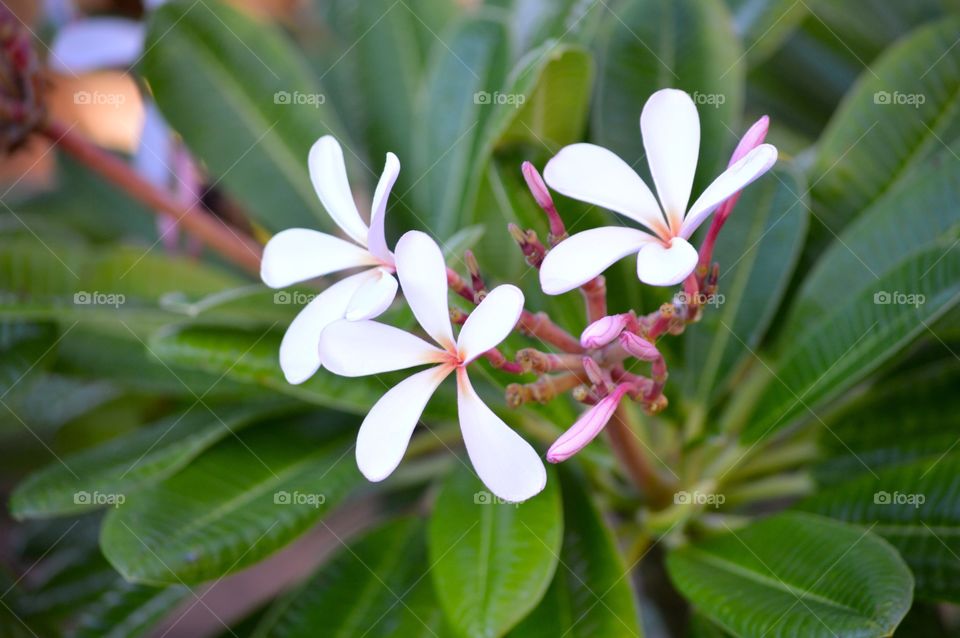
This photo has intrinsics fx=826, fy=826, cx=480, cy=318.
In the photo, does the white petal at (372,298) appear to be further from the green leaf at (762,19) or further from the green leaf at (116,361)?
the green leaf at (762,19)

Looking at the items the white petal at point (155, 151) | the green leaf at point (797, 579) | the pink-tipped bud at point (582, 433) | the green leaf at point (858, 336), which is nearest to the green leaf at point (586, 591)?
the green leaf at point (797, 579)

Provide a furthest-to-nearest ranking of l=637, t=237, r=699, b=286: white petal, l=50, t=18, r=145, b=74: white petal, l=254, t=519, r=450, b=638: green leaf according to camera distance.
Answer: l=50, t=18, r=145, b=74: white petal < l=254, t=519, r=450, b=638: green leaf < l=637, t=237, r=699, b=286: white petal

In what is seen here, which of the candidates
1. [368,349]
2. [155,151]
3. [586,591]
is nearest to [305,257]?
[368,349]

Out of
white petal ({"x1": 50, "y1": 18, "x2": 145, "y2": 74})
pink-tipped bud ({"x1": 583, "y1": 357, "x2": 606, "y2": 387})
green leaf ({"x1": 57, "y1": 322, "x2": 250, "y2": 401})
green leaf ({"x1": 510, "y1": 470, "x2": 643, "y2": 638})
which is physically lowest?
green leaf ({"x1": 510, "y1": 470, "x2": 643, "y2": 638})

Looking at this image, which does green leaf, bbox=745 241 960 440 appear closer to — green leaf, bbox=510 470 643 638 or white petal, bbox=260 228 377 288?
green leaf, bbox=510 470 643 638

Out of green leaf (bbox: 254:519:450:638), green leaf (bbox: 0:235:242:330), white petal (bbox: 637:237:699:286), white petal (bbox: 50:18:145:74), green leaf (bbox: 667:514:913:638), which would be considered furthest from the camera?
white petal (bbox: 50:18:145:74)

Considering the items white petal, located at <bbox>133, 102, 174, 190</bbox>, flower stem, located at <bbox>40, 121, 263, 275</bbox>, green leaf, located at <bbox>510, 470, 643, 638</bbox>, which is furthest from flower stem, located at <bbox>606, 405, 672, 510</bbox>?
white petal, located at <bbox>133, 102, 174, 190</bbox>
